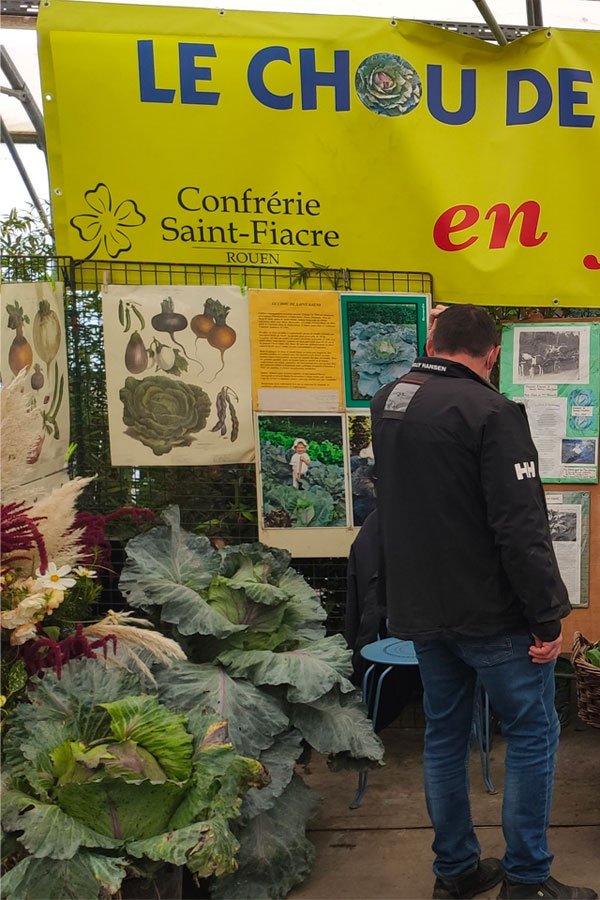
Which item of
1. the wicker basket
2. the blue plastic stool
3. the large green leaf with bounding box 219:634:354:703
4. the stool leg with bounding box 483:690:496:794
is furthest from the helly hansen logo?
the stool leg with bounding box 483:690:496:794

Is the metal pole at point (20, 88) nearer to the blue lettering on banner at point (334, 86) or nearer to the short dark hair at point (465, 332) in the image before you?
A: the blue lettering on banner at point (334, 86)

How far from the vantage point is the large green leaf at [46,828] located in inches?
96.0

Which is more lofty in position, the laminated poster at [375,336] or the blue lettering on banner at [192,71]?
the blue lettering on banner at [192,71]

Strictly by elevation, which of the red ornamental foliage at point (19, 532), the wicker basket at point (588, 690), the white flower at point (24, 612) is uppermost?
the red ornamental foliage at point (19, 532)

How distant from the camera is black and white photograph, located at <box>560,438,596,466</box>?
4.36 meters

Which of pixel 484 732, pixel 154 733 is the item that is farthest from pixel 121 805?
pixel 484 732

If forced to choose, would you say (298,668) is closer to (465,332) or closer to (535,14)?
(465,332)

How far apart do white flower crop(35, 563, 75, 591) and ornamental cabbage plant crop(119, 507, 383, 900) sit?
0.62 metres

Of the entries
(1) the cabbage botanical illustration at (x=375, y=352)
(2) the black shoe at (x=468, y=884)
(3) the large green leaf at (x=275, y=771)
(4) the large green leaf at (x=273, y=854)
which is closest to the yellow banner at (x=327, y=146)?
(1) the cabbage botanical illustration at (x=375, y=352)

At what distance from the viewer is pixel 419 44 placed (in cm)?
417

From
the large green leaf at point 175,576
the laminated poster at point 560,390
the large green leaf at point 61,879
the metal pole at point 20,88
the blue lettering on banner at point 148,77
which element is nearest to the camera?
the large green leaf at point 61,879

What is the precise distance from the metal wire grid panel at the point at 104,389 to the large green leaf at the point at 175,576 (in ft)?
2.57

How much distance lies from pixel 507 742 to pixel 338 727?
657mm

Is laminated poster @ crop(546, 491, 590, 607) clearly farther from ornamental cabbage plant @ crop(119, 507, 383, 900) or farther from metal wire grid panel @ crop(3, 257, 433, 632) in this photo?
ornamental cabbage plant @ crop(119, 507, 383, 900)
